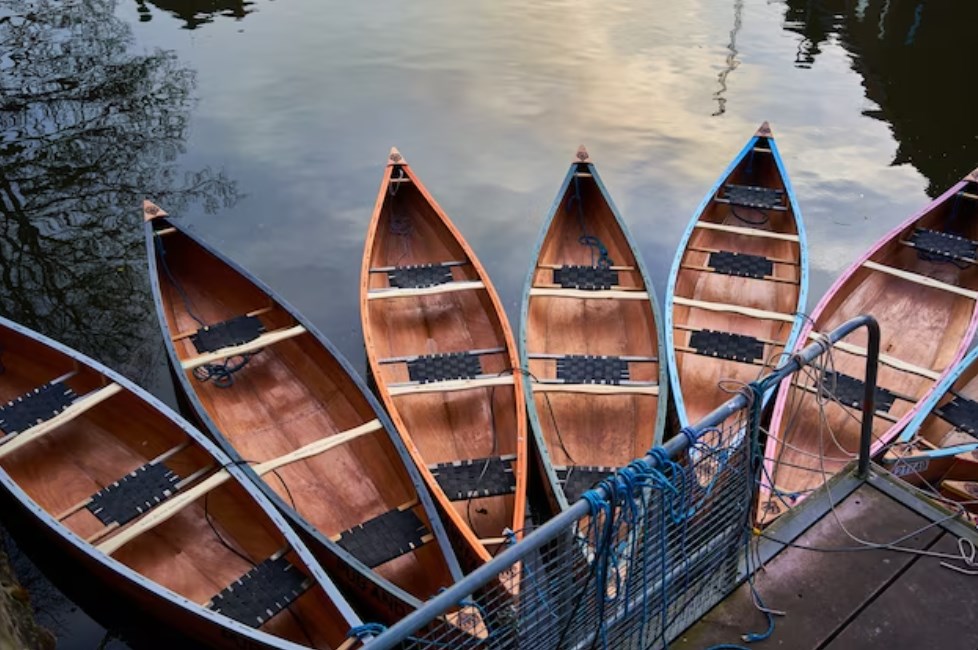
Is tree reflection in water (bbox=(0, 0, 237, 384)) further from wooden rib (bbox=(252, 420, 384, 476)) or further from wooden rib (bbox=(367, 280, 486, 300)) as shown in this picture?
wooden rib (bbox=(252, 420, 384, 476))

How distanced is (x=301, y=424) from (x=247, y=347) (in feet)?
3.25

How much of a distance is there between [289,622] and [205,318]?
4239 millimetres

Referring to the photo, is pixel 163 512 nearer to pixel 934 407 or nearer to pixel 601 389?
pixel 601 389

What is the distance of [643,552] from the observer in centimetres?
347

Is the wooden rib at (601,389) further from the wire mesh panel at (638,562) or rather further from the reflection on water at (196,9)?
the reflection on water at (196,9)

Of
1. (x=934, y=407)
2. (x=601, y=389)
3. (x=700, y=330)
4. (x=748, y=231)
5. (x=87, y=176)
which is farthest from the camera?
(x=87, y=176)

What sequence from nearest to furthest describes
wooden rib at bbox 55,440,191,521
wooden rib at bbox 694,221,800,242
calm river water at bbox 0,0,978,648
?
1. wooden rib at bbox 55,440,191,521
2. wooden rib at bbox 694,221,800,242
3. calm river water at bbox 0,0,978,648

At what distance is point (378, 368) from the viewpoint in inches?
303

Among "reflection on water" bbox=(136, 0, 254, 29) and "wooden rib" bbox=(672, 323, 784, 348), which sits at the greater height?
"reflection on water" bbox=(136, 0, 254, 29)

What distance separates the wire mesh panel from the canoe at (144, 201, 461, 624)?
2.22 m

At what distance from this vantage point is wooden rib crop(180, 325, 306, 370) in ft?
25.5

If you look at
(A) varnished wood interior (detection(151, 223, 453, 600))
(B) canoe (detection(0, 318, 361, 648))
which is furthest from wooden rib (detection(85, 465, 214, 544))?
(A) varnished wood interior (detection(151, 223, 453, 600))

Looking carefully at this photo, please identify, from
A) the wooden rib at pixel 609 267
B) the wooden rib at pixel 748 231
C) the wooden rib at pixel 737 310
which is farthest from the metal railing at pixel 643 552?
the wooden rib at pixel 748 231

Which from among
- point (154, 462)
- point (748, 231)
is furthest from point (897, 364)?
point (154, 462)
